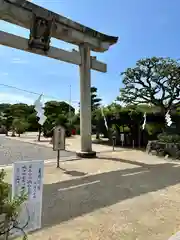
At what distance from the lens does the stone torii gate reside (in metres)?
8.50

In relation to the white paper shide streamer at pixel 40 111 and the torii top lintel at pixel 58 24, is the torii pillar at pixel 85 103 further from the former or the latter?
the white paper shide streamer at pixel 40 111

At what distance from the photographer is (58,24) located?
9.73 meters

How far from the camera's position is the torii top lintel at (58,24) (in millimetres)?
8398

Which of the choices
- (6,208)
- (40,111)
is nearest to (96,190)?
(6,208)

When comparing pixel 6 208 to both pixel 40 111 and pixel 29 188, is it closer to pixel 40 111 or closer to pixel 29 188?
pixel 29 188

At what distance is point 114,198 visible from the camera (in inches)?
191

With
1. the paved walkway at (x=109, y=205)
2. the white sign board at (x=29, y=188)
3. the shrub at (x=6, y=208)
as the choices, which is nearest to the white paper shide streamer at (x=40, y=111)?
the paved walkway at (x=109, y=205)

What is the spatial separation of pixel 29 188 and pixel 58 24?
343 inches

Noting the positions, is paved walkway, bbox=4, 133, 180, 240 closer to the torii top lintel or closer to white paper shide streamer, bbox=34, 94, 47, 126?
white paper shide streamer, bbox=34, 94, 47, 126

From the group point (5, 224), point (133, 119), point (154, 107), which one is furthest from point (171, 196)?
point (154, 107)

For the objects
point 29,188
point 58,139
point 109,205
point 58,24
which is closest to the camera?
point 29,188

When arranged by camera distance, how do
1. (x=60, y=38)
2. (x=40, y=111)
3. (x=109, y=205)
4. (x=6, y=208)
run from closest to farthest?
(x=6, y=208), (x=109, y=205), (x=40, y=111), (x=60, y=38)

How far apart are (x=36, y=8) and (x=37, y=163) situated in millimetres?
8020

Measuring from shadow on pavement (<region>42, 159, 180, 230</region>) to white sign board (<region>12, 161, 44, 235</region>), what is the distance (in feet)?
4.28
